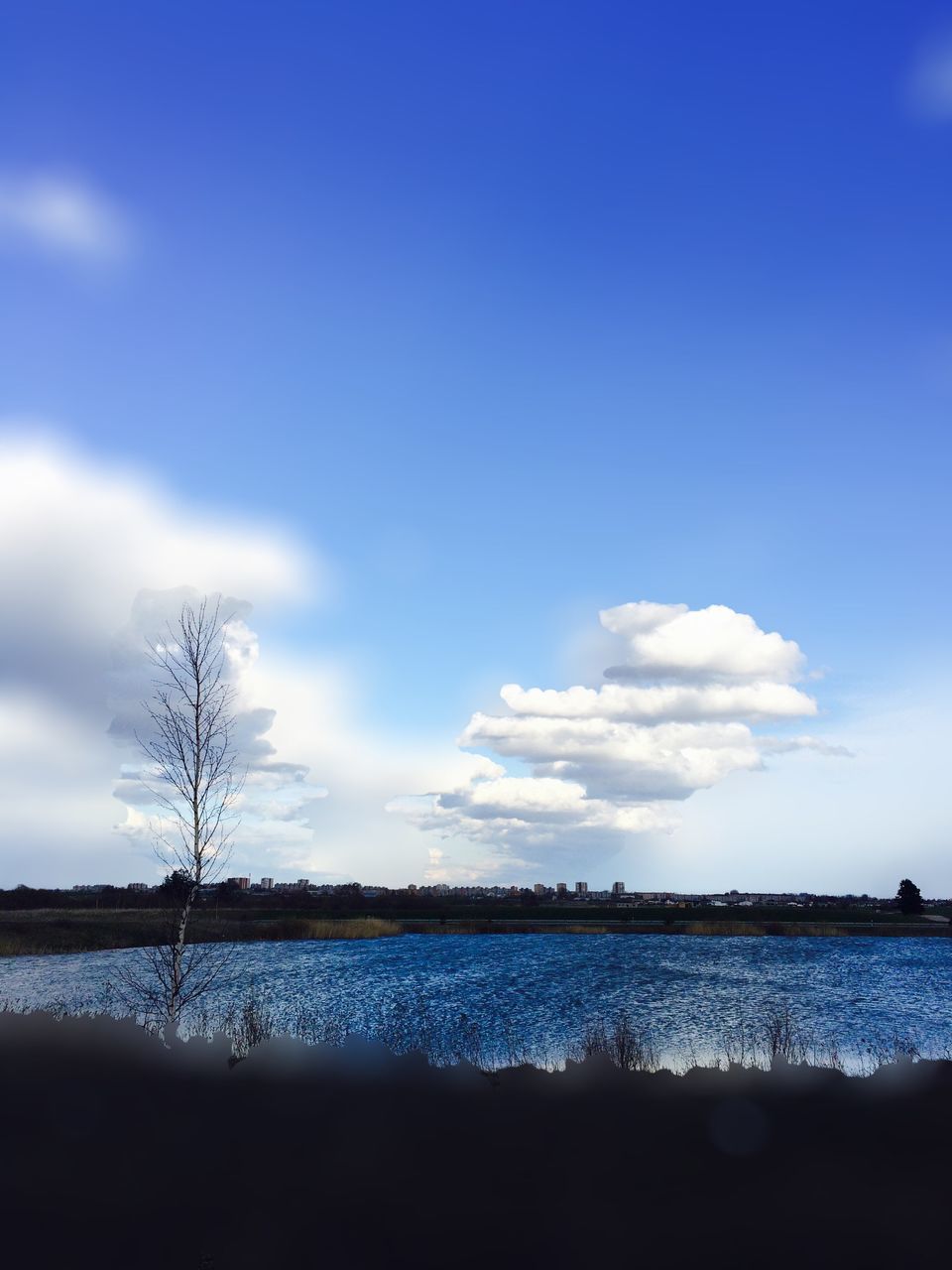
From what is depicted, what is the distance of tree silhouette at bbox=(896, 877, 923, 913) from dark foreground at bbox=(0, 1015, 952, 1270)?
5360 inches

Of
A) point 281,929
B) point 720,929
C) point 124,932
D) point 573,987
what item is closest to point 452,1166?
point 573,987

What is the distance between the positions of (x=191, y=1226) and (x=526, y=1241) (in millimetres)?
4075

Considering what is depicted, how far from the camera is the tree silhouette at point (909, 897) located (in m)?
139

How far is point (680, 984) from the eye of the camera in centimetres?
4394

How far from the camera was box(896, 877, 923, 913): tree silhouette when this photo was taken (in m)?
139

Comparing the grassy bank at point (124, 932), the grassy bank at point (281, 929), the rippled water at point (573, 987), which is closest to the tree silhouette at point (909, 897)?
the grassy bank at point (281, 929)

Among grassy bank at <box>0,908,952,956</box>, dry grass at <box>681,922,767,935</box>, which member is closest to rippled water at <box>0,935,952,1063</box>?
grassy bank at <box>0,908,952,956</box>

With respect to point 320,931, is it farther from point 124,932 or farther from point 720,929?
point 720,929

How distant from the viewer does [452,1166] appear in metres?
13.1

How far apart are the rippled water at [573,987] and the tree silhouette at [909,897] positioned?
74.8 meters

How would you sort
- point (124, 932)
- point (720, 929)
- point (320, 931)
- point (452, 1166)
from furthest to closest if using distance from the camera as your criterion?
point (720, 929) → point (320, 931) → point (124, 932) → point (452, 1166)

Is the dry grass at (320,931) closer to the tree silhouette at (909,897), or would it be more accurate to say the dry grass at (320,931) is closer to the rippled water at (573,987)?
the rippled water at (573,987)

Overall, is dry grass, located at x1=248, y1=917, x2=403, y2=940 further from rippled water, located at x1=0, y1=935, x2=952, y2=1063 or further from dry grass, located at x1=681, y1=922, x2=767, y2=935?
dry grass, located at x1=681, y1=922, x2=767, y2=935

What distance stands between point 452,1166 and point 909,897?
148 m
